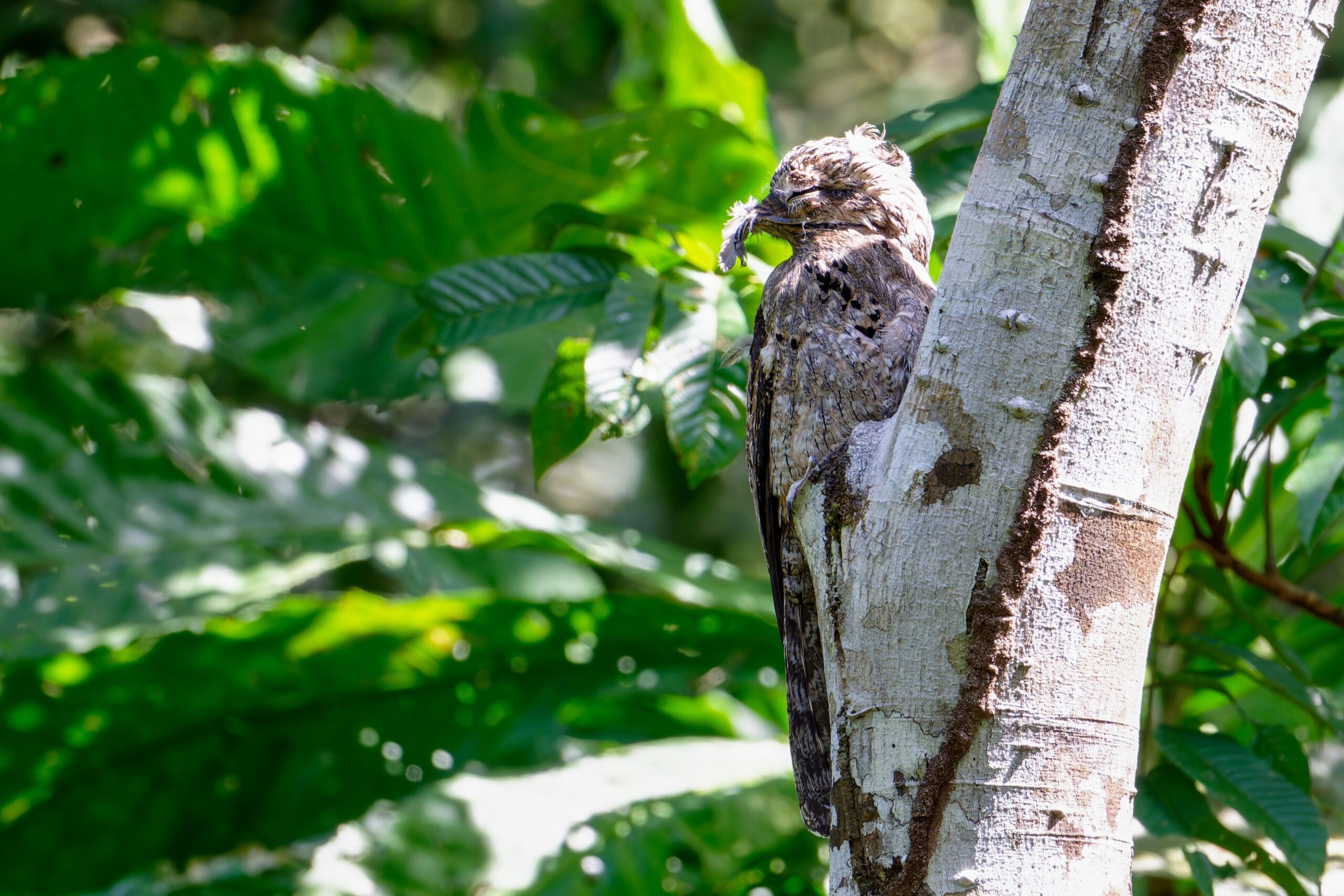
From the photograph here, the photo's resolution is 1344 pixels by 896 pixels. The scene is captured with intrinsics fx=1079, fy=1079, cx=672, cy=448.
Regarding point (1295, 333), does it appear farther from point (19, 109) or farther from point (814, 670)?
point (19, 109)

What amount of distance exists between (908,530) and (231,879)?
1992 mm

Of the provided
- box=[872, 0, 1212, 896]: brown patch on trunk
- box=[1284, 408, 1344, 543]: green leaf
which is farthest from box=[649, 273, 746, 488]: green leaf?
box=[1284, 408, 1344, 543]: green leaf

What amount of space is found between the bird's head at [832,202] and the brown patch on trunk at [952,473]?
0.57 metres

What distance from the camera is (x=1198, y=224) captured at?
41.6 inches

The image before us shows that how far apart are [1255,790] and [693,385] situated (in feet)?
3.79

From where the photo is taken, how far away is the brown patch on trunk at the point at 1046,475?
1.03 m

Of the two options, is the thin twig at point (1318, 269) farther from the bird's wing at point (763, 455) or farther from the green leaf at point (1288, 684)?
the bird's wing at point (763, 455)

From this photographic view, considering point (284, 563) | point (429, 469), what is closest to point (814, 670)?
point (284, 563)

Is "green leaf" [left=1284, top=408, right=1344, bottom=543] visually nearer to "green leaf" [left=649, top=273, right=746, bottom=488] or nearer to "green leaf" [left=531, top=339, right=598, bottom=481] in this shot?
"green leaf" [left=649, top=273, right=746, bottom=488]

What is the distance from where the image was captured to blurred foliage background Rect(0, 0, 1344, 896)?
230cm

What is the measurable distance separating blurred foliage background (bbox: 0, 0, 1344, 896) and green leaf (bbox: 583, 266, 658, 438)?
0.20 metres

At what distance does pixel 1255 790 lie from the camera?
180cm

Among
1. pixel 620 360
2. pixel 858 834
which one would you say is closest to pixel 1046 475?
pixel 858 834

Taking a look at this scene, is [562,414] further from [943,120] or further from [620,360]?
[943,120]
